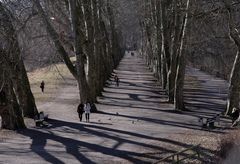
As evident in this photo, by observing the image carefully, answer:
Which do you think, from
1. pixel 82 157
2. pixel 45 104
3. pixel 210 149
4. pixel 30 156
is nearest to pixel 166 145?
pixel 210 149

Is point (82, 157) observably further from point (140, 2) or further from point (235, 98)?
point (140, 2)

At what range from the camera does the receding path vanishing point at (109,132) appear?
766 inches

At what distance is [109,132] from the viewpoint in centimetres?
2492

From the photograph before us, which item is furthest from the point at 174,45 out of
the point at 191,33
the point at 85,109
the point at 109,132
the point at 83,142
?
the point at 83,142

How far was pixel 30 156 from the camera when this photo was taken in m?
19.4

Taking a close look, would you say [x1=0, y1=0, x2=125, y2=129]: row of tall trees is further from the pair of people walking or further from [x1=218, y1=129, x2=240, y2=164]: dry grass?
[x1=218, y1=129, x2=240, y2=164]: dry grass

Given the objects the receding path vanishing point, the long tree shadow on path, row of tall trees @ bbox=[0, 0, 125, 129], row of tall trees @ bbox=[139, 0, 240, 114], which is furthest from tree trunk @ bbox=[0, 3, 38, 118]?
row of tall trees @ bbox=[139, 0, 240, 114]

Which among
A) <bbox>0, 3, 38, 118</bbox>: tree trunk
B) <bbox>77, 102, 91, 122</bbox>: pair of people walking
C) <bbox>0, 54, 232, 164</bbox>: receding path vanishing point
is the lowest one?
<bbox>0, 54, 232, 164</bbox>: receding path vanishing point

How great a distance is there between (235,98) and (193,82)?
3195 cm

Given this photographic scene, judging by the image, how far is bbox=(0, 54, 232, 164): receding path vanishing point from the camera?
19469 millimetres

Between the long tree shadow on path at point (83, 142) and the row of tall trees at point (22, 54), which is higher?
the row of tall trees at point (22, 54)

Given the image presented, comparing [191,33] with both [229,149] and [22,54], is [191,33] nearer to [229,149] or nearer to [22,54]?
[22,54]

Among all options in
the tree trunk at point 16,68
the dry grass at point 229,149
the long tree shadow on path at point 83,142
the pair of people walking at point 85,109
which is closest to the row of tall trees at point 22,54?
the tree trunk at point 16,68

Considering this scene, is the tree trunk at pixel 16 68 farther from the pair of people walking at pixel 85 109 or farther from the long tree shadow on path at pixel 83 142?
the long tree shadow on path at pixel 83 142
